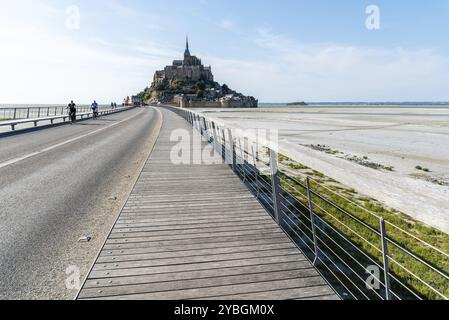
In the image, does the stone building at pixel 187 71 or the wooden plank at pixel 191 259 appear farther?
the stone building at pixel 187 71

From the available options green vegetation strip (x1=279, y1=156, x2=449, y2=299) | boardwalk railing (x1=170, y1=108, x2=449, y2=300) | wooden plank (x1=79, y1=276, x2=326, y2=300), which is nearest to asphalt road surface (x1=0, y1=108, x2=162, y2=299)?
wooden plank (x1=79, y1=276, x2=326, y2=300)

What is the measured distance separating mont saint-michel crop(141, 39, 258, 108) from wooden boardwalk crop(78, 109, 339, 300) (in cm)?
14682

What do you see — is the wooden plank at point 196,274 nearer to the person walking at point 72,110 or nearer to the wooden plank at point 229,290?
the wooden plank at point 229,290

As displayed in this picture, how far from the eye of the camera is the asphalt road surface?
3.31m

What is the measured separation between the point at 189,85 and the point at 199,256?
557 ft

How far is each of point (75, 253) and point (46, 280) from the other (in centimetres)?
68

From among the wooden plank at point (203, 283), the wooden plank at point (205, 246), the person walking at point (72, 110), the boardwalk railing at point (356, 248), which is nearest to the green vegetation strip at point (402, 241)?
the boardwalk railing at point (356, 248)

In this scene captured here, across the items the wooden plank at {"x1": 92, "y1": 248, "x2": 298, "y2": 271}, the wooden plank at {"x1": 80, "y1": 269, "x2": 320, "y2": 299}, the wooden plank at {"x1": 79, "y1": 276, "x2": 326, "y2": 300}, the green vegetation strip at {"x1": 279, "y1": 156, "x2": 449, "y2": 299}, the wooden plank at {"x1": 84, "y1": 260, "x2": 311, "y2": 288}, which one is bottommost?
the green vegetation strip at {"x1": 279, "y1": 156, "x2": 449, "y2": 299}

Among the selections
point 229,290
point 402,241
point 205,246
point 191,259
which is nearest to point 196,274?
point 191,259

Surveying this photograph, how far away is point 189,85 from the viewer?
167m

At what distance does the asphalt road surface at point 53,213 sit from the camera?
331 centimetres

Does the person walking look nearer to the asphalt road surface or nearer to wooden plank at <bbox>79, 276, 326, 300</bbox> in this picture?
the asphalt road surface

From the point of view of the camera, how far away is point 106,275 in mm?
3051
